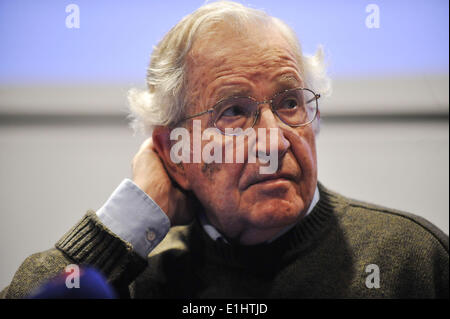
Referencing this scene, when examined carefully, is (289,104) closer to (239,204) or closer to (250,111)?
(250,111)

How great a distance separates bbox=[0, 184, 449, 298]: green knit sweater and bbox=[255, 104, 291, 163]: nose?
254mm

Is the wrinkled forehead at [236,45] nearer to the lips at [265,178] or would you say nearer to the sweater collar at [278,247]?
the lips at [265,178]

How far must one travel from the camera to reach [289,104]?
1.03 m

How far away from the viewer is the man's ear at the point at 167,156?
1125 millimetres

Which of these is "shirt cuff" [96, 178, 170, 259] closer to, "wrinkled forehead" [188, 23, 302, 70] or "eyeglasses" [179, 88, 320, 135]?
"eyeglasses" [179, 88, 320, 135]

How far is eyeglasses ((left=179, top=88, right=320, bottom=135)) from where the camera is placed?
38.8 inches

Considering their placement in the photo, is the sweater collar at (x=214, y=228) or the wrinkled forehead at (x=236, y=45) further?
the sweater collar at (x=214, y=228)

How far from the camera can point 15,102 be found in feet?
4.07

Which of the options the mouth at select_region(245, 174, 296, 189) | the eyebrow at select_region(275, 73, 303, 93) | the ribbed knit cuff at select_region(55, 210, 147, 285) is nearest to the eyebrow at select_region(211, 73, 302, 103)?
the eyebrow at select_region(275, 73, 303, 93)

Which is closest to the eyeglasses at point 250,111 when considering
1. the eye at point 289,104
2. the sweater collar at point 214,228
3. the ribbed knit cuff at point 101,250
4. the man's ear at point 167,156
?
the eye at point 289,104

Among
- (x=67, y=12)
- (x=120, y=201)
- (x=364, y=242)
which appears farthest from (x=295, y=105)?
Answer: (x=67, y=12)

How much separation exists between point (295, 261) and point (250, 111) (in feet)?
1.38

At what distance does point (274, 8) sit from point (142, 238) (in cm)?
72

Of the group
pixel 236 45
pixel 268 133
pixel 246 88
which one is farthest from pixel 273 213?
pixel 236 45
